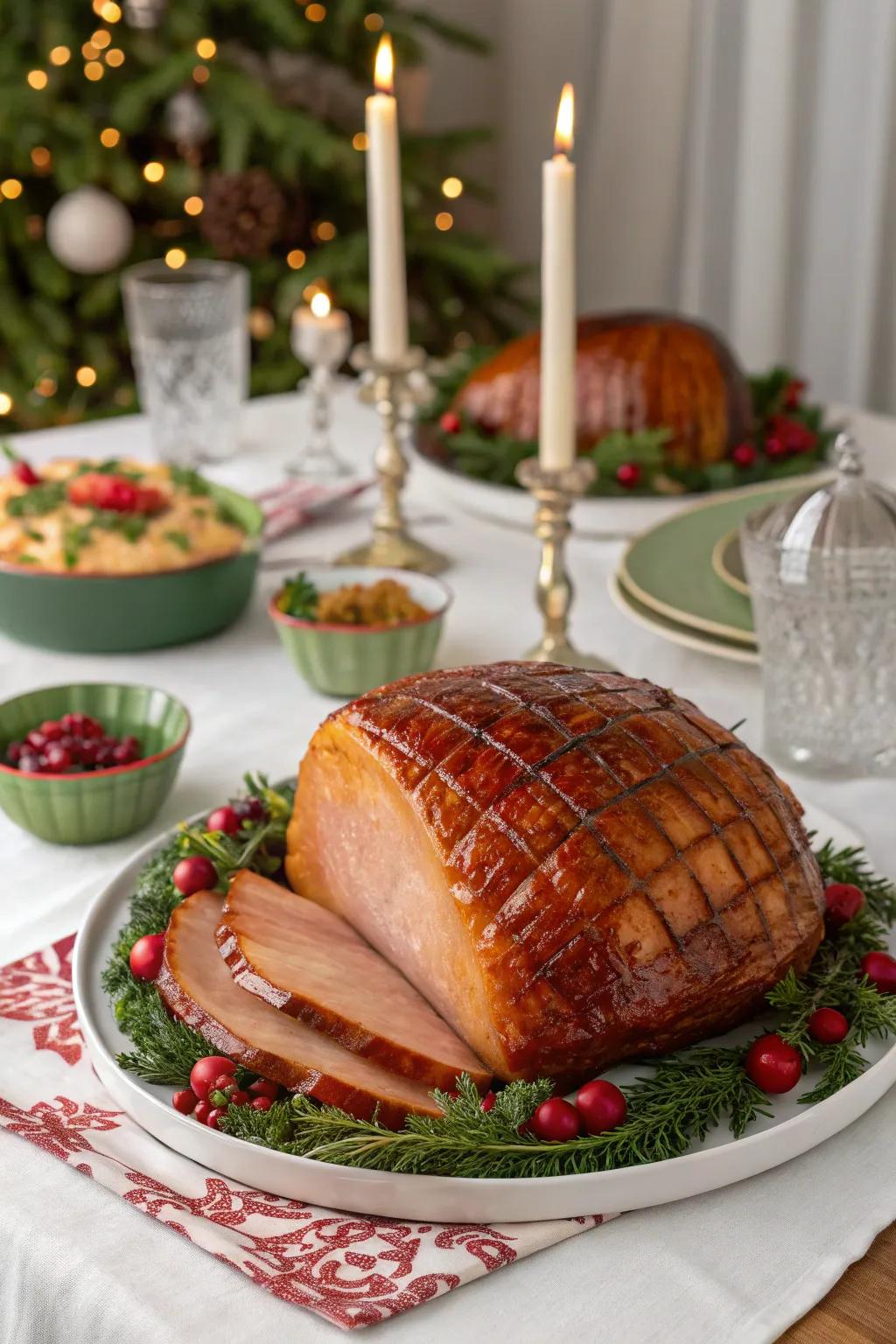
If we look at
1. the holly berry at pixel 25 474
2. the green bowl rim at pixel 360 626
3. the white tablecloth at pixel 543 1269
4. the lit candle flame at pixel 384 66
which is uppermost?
the lit candle flame at pixel 384 66

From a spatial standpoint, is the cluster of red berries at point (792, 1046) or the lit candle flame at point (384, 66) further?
the lit candle flame at point (384, 66)

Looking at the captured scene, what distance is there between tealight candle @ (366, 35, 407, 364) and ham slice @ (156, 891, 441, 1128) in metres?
1.09

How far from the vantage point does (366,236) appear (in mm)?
4199

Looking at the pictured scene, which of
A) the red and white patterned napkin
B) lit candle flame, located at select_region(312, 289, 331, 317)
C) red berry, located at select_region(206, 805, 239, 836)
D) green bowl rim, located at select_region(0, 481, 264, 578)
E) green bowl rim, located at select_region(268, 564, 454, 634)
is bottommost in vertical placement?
the red and white patterned napkin

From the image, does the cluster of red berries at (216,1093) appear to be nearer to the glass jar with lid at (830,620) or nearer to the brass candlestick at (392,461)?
the glass jar with lid at (830,620)

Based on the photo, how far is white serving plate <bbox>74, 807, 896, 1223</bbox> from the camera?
934mm

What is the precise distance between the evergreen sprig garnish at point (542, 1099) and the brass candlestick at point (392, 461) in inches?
39.2

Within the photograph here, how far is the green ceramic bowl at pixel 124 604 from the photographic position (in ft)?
5.94

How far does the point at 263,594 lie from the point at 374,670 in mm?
408

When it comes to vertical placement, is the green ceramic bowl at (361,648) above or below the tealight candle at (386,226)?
below

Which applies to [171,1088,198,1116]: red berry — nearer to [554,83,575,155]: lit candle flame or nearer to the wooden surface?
the wooden surface

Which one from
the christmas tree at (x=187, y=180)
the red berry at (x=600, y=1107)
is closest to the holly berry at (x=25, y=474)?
the red berry at (x=600, y=1107)

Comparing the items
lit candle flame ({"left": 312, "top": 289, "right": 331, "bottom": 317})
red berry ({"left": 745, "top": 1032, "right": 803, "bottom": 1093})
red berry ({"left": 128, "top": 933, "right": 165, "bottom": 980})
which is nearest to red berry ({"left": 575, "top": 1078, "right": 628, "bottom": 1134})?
red berry ({"left": 745, "top": 1032, "right": 803, "bottom": 1093})

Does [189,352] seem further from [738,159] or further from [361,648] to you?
[738,159]
